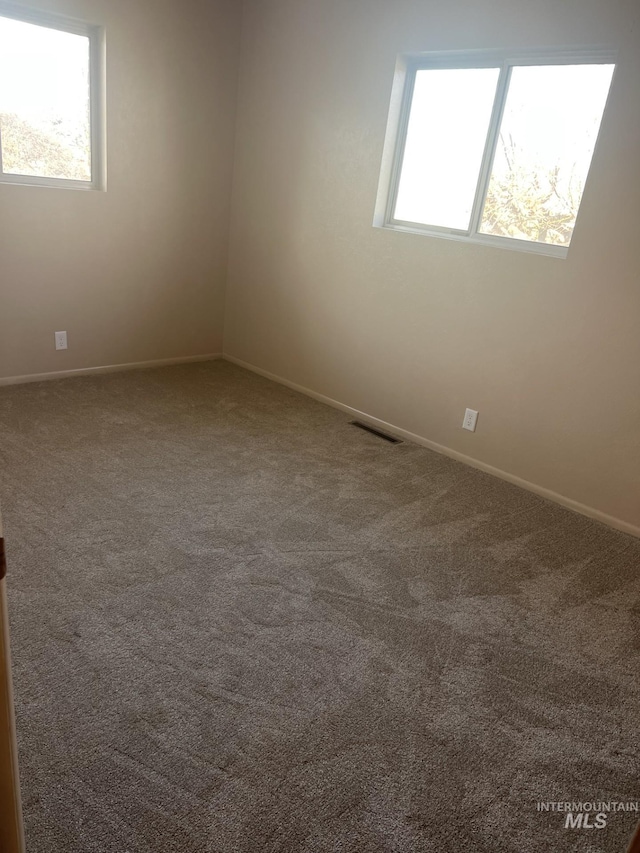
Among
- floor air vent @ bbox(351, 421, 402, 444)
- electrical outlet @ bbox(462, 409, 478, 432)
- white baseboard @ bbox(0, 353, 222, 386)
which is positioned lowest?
floor air vent @ bbox(351, 421, 402, 444)

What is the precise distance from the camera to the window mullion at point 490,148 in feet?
9.77

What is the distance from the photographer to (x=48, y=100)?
136 inches

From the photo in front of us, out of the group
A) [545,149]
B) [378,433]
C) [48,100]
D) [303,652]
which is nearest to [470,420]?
[378,433]

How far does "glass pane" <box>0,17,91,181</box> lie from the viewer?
3287 millimetres

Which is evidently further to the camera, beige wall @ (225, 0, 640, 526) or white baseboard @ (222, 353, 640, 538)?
white baseboard @ (222, 353, 640, 538)

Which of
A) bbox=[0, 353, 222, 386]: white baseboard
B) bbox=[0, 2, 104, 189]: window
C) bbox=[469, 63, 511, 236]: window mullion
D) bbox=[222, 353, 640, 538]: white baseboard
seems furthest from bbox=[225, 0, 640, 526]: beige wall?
bbox=[0, 2, 104, 189]: window

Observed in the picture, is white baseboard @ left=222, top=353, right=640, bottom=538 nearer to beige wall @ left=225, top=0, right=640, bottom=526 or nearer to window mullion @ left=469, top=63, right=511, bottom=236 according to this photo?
beige wall @ left=225, top=0, right=640, bottom=526

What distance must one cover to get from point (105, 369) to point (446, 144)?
8.66 ft

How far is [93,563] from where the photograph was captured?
7.22ft

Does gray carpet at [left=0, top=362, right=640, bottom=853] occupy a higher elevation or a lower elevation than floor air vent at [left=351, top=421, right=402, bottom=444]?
lower

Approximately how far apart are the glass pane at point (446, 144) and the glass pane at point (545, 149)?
0.13 meters

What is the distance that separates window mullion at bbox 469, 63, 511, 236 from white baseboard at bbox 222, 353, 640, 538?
1217mm

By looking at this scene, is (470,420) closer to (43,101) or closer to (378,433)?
(378,433)

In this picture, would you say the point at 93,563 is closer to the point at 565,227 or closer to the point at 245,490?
the point at 245,490
